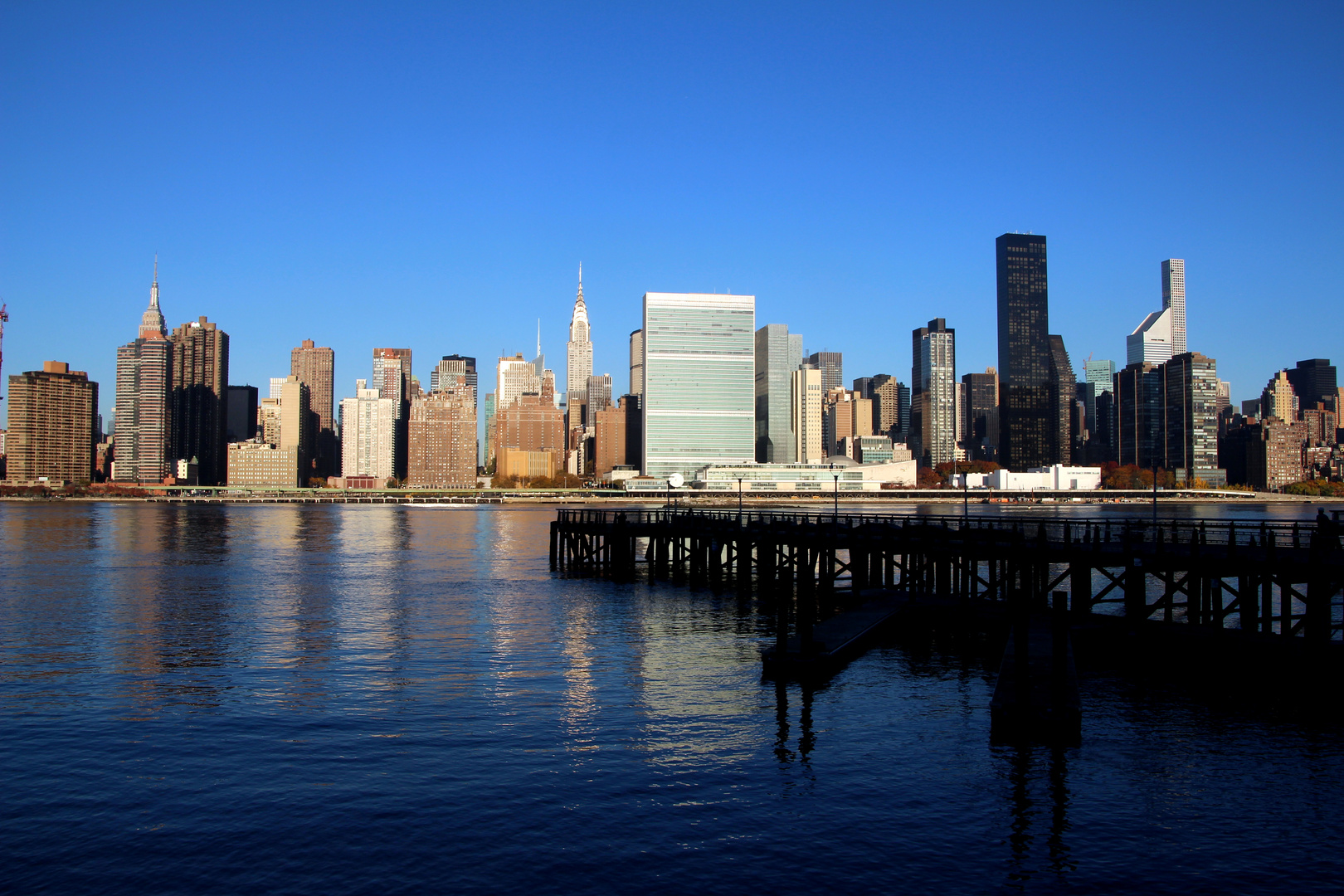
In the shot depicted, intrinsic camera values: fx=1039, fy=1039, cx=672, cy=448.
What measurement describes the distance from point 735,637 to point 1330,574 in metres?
23.5

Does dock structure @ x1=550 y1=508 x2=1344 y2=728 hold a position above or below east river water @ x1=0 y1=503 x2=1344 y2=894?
above

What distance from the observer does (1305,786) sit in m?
24.8

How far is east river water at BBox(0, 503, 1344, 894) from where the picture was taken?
2033cm

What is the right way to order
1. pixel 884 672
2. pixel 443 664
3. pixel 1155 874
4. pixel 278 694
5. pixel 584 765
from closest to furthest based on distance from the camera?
pixel 1155 874 → pixel 584 765 → pixel 278 694 → pixel 884 672 → pixel 443 664

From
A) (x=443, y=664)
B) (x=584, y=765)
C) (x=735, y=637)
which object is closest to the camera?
(x=584, y=765)

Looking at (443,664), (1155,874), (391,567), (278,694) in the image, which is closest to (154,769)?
(278,694)

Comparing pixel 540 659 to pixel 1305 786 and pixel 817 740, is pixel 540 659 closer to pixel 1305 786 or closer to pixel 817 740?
pixel 817 740

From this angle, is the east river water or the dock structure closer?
the east river water

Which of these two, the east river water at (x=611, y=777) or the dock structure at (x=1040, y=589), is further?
the dock structure at (x=1040, y=589)

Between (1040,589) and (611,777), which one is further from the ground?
(1040,589)

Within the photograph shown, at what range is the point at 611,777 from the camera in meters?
25.8

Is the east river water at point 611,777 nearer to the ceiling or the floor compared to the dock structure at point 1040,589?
nearer to the floor

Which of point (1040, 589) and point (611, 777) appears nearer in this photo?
point (611, 777)

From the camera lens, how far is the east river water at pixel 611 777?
20328mm
